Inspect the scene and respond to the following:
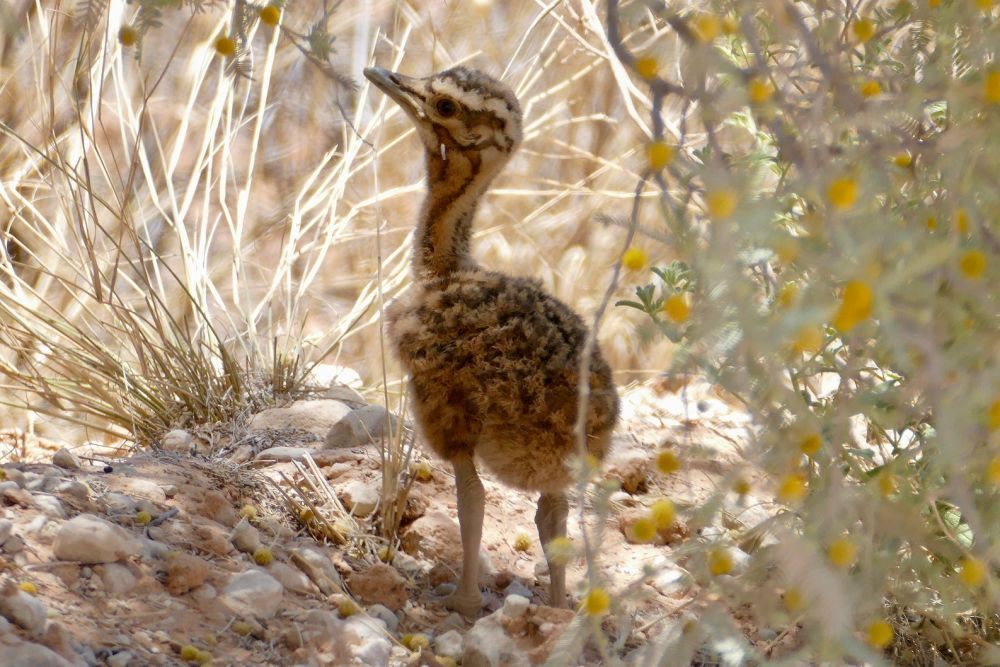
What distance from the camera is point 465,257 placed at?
3520 millimetres

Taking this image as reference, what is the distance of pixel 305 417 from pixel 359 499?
0.88 meters

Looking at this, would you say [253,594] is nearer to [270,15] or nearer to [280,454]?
[280,454]

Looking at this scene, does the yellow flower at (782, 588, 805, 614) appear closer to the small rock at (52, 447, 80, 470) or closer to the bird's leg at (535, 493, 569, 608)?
the bird's leg at (535, 493, 569, 608)

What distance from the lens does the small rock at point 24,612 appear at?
2350 millimetres

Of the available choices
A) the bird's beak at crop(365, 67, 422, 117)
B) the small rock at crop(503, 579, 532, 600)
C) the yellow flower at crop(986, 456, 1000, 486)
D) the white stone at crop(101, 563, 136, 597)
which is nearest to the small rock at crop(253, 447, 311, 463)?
the small rock at crop(503, 579, 532, 600)

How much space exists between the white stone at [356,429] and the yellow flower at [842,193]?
8.78 ft

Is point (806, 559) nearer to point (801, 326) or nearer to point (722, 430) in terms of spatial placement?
point (801, 326)

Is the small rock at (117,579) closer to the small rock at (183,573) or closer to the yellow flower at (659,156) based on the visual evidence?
the small rock at (183,573)

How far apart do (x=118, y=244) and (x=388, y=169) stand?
9.56 feet

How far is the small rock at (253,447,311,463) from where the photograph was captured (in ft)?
12.6

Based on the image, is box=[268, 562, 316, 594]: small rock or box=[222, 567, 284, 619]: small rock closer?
box=[222, 567, 284, 619]: small rock

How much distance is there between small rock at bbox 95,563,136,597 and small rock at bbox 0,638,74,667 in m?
0.44

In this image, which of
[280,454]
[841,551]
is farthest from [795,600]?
[280,454]

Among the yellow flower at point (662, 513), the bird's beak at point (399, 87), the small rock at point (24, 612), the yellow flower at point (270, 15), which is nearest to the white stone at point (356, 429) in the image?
the bird's beak at point (399, 87)
